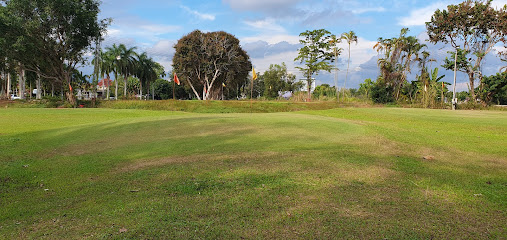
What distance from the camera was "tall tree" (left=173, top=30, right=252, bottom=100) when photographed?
48562 millimetres

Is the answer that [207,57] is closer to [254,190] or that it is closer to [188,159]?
[188,159]

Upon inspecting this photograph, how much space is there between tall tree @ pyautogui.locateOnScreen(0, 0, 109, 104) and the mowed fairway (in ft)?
98.4

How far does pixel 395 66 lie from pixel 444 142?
41008mm

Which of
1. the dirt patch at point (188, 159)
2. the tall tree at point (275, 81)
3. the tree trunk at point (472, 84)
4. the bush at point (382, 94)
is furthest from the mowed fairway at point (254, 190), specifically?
the tall tree at point (275, 81)

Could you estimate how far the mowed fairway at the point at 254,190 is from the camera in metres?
3.52

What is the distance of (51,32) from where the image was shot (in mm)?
35438

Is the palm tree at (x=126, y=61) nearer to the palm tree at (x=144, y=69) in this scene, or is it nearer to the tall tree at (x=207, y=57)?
the palm tree at (x=144, y=69)

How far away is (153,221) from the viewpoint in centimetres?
367

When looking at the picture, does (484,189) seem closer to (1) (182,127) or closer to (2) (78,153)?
(2) (78,153)

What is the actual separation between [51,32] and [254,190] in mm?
39960

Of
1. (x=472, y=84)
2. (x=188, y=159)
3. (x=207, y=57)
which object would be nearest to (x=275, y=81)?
(x=207, y=57)

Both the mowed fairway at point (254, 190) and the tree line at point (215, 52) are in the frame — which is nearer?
the mowed fairway at point (254, 190)

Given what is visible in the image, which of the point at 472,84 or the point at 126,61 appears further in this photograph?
the point at 126,61

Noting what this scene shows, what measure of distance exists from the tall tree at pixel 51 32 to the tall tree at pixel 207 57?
13.0 meters
